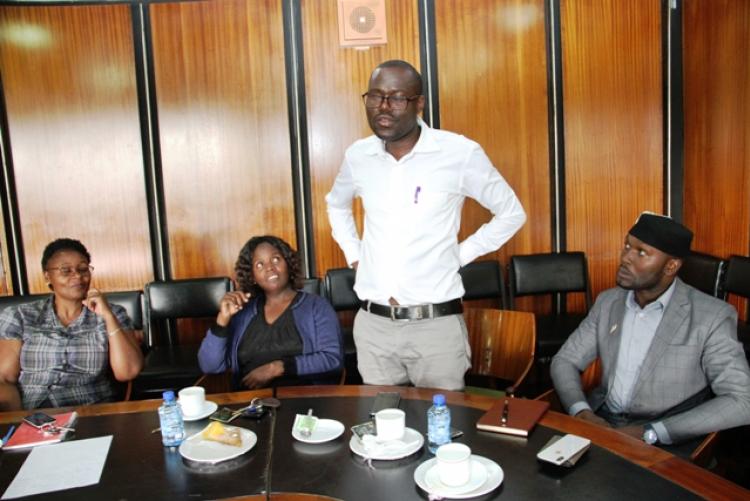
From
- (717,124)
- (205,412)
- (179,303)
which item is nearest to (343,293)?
(179,303)

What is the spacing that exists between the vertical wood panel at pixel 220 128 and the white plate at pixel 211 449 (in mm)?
2726

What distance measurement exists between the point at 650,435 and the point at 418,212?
42.4 inches

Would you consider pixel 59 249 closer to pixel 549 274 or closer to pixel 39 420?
pixel 39 420

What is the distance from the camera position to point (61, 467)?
1577 millimetres

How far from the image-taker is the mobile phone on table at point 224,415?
178 centimetres

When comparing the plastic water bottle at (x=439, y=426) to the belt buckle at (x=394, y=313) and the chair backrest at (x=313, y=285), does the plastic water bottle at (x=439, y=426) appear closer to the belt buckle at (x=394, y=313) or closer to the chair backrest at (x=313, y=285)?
the belt buckle at (x=394, y=313)

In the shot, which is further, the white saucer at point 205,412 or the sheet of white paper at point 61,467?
the white saucer at point 205,412

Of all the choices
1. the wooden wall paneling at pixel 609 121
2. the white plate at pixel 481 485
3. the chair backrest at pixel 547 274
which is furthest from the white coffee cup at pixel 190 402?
the wooden wall paneling at pixel 609 121

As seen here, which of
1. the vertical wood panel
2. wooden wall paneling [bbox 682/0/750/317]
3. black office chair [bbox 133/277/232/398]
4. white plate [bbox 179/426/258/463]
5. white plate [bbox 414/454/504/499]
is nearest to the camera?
white plate [bbox 414/454/504/499]

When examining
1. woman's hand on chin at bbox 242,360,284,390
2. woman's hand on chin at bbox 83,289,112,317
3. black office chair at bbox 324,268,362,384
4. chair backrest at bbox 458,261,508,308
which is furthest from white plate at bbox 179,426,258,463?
chair backrest at bbox 458,261,508,308

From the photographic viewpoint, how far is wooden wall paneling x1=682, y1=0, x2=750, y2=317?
3.66m

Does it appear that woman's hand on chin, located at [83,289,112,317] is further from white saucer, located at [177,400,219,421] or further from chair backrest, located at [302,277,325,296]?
chair backrest, located at [302,277,325,296]

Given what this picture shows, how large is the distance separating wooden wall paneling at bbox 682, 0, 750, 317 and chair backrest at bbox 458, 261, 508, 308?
1383 mm

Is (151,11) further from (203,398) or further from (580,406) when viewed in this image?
(580,406)
